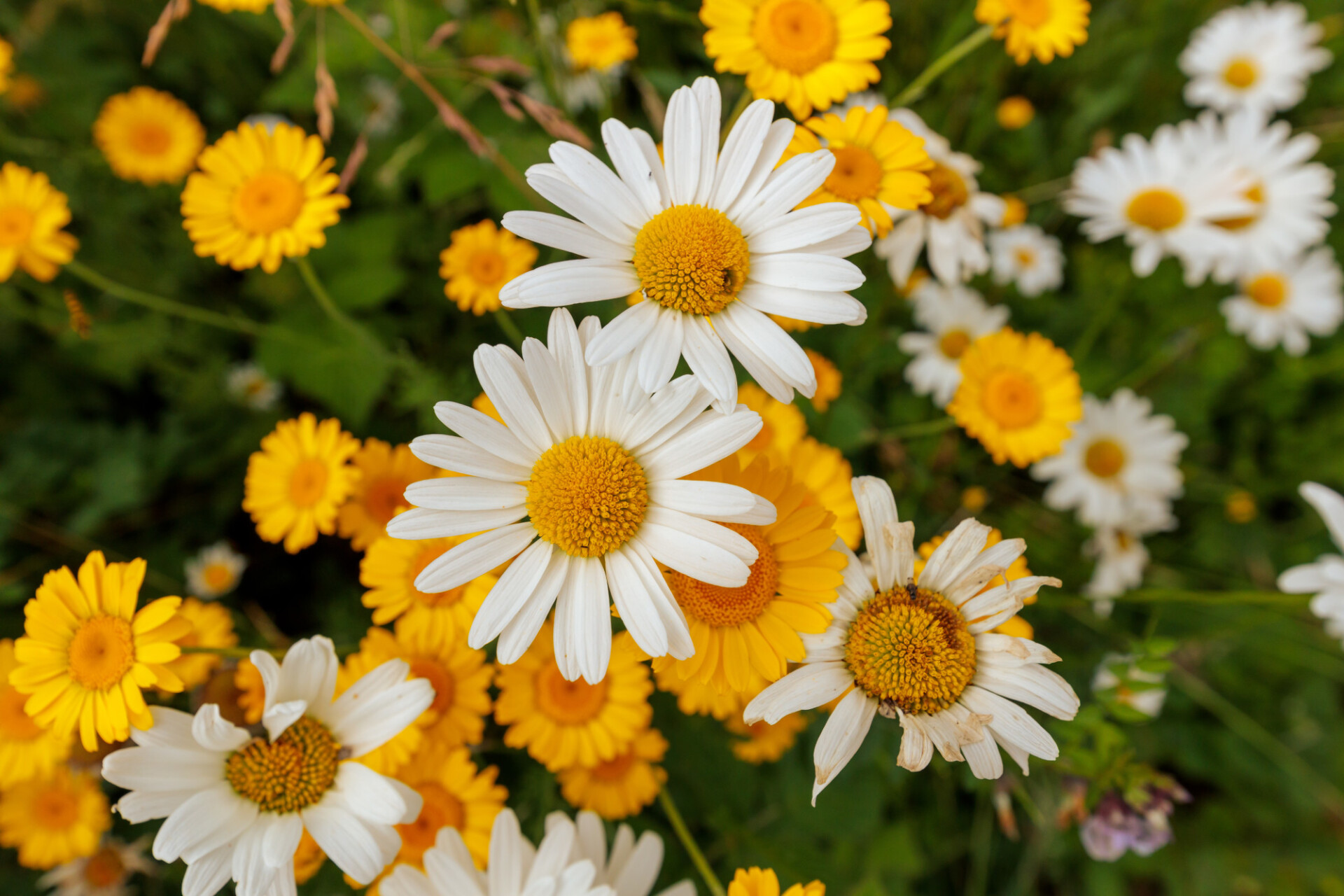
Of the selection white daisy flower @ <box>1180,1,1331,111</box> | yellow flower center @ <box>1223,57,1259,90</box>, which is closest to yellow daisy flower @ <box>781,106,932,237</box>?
white daisy flower @ <box>1180,1,1331,111</box>

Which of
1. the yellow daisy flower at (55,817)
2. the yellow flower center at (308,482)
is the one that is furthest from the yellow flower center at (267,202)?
the yellow daisy flower at (55,817)

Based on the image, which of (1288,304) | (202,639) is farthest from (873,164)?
(1288,304)

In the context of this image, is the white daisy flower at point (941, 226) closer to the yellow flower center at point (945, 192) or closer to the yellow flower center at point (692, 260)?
the yellow flower center at point (945, 192)

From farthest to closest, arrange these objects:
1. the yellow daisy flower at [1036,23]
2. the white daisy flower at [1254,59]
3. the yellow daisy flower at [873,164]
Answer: the white daisy flower at [1254,59]
the yellow daisy flower at [1036,23]
the yellow daisy flower at [873,164]

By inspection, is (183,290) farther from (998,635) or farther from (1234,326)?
(1234,326)

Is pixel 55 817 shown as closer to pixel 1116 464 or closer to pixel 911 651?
pixel 911 651

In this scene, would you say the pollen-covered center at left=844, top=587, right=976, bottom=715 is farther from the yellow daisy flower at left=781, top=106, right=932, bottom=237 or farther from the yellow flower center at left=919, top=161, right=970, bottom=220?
the yellow flower center at left=919, top=161, right=970, bottom=220

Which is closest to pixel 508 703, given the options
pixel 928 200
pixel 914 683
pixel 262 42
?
pixel 914 683

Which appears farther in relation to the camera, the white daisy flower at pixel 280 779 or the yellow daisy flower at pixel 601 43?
the yellow daisy flower at pixel 601 43
